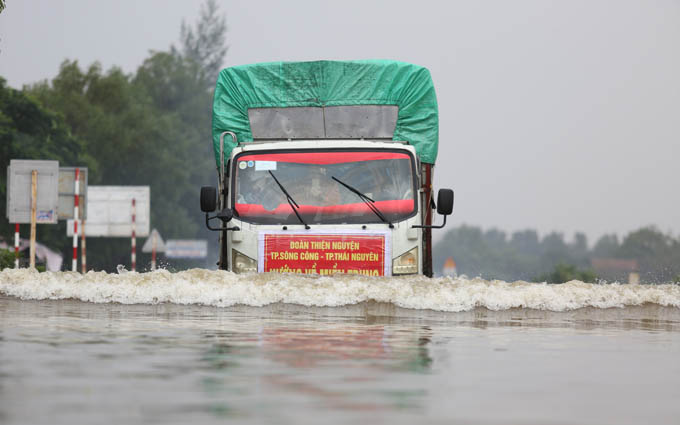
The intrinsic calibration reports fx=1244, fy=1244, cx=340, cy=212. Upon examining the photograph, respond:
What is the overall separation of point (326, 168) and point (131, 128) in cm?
6706

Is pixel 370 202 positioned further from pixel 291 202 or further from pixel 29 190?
pixel 29 190

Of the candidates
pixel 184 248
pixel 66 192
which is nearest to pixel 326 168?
pixel 66 192

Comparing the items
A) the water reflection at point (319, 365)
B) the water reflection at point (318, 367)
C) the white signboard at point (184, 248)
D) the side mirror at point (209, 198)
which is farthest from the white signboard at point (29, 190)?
the white signboard at point (184, 248)

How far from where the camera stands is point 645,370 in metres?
8.04

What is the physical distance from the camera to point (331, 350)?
8.70 m

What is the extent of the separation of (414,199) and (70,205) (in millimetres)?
17186

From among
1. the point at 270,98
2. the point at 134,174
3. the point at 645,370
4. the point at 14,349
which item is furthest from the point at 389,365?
the point at 134,174

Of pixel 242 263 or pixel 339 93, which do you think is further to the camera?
pixel 339 93

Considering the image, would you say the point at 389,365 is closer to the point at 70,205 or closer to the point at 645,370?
the point at 645,370

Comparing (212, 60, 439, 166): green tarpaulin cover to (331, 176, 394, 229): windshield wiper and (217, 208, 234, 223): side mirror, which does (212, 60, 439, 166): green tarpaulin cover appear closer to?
(331, 176, 394, 229): windshield wiper

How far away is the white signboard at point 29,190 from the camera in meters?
26.9

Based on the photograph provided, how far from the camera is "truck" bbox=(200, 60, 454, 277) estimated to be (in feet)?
46.9

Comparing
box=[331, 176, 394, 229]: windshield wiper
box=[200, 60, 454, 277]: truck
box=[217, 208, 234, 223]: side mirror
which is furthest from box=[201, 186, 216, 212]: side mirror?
box=[331, 176, 394, 229]: windshield wiper

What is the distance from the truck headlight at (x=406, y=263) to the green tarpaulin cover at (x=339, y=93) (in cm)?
184
